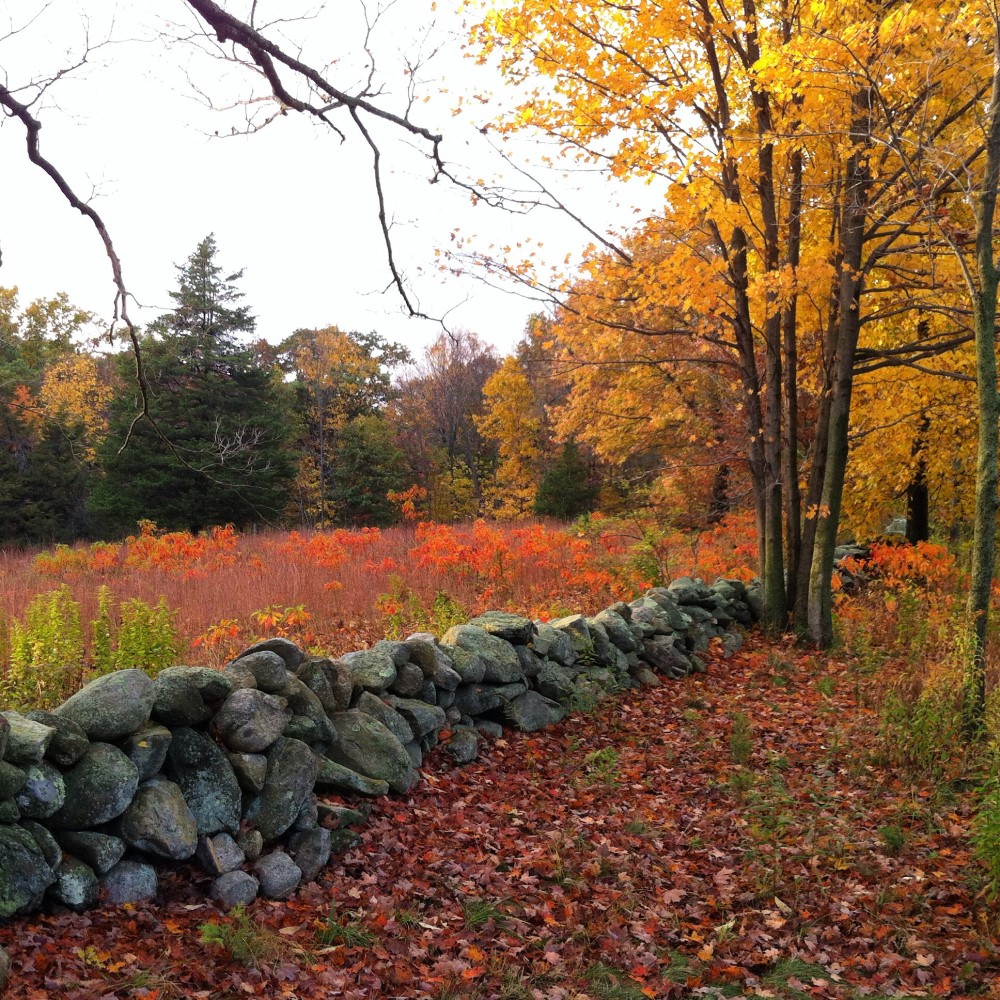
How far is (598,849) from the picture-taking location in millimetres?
4523

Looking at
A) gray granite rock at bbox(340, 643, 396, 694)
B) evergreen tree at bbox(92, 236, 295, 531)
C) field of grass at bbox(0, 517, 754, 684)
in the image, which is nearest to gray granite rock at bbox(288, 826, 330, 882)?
gray granite rock at bbox(340, 643, 396, 694)

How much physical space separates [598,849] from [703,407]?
12.4m

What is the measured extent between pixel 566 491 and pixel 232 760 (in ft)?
73.7

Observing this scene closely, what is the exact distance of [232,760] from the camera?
13.6ft

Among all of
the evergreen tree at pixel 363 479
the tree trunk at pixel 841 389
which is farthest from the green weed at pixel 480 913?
the evergreen tree at pixel 363 479

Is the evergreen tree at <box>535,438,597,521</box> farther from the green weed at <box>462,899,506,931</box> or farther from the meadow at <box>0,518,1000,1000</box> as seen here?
the green weed at <box>462,899,506,931</box>

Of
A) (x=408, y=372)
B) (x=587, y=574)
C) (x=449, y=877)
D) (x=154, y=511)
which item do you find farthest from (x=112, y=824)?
(x=408, y=372)

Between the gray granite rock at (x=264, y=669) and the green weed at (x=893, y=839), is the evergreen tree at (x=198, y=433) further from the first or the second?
the green weed at (x=893, y=839)

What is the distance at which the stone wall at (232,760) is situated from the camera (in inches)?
133

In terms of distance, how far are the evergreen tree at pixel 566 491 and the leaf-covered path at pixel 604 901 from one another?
20.3 m

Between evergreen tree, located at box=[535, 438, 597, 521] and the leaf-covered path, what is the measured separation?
66.5 feet

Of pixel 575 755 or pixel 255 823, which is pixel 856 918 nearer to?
pixel 575 755

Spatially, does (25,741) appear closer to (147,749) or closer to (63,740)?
(63,740)

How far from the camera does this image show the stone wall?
3369 millimetres
